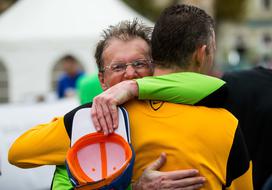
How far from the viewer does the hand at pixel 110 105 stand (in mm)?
2281

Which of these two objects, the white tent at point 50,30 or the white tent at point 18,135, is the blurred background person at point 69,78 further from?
the white tent at point 18,135

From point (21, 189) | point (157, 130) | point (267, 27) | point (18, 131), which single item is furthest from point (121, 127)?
point (267, 27)

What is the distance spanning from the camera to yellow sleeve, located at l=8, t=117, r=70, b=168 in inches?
93.9

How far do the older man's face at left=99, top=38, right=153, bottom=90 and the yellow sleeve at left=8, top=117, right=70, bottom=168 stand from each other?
36 cm

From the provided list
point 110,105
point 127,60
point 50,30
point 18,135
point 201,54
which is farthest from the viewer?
point 50,30

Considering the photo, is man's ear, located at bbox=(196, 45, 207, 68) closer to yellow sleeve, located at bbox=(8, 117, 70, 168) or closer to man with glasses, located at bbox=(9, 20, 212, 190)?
man with glasses, located at bbox=(9, 20, 212, 190)

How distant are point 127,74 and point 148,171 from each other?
488 mm

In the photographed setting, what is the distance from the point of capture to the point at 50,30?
44.1 ft

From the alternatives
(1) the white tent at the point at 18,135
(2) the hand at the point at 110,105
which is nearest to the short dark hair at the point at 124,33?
(2) the hand at the point at 110,105

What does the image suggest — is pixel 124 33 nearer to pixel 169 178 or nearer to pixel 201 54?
pixel 201 54

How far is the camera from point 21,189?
4.51m

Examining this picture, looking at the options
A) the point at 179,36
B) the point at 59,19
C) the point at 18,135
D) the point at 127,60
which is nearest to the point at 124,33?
the point at 127,60

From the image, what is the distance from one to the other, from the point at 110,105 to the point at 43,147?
0.96 ft

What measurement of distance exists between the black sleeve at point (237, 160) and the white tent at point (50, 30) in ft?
35.0
